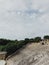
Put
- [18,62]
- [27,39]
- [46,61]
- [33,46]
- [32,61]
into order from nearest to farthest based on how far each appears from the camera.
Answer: [46,61] < [32,61] < [18,62] < [33,46] < [27,39]

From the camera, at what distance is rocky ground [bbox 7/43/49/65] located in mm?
9786

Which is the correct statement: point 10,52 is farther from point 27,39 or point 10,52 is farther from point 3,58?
point 27,39

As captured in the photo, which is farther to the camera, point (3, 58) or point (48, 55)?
point (3, 58)

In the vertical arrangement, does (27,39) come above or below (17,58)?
above

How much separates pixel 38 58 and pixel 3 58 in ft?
11.3

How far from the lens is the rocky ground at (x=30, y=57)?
979 centimetres

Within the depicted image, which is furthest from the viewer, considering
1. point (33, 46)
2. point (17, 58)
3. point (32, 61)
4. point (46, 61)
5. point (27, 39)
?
point (27, 39)

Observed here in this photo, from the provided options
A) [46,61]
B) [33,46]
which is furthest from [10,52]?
[46,61]

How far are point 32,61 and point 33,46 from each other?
9.47ft

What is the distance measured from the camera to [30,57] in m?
10.8

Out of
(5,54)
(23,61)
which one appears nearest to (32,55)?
(23,61)

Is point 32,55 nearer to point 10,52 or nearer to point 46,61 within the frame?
point 46,61

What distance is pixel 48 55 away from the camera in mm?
10086

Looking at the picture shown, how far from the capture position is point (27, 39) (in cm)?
1576
